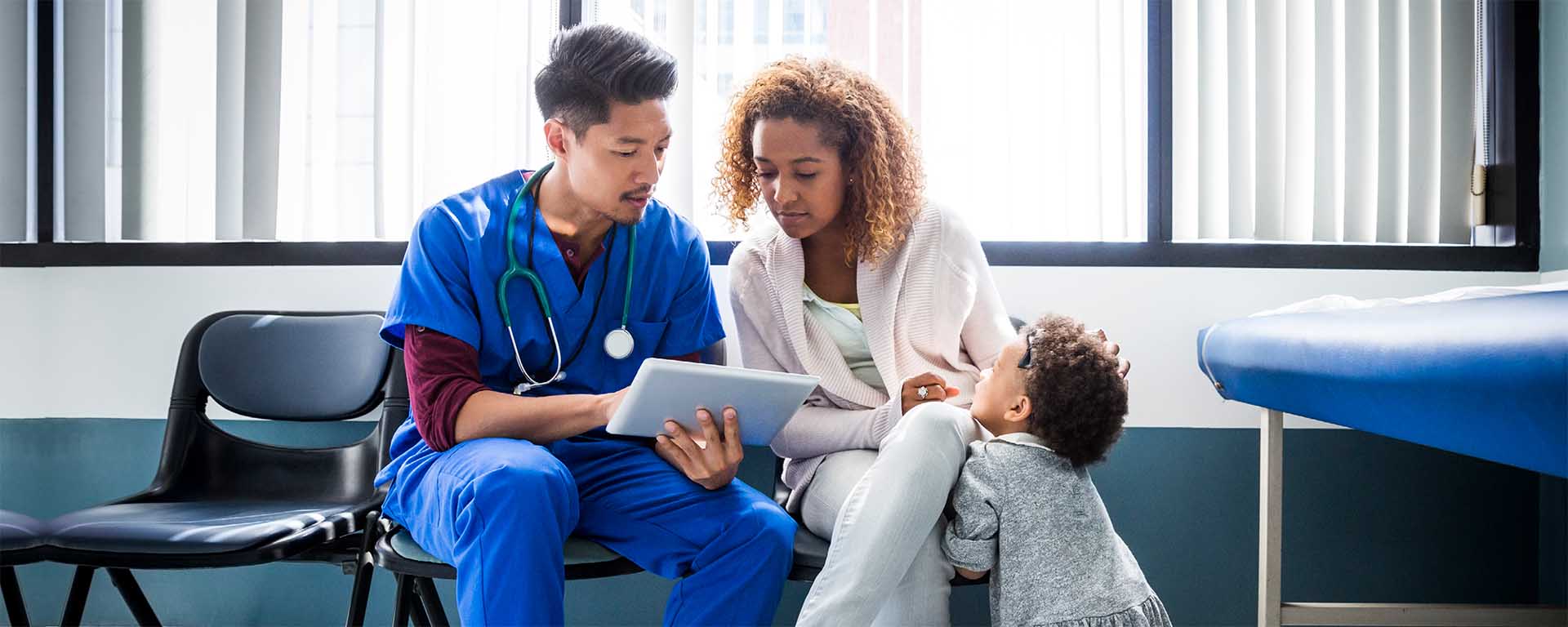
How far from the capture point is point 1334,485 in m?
2.20

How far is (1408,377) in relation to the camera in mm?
1113

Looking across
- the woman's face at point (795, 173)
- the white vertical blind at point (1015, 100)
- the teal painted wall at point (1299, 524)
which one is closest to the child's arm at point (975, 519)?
the woman's face at point (795, 173)

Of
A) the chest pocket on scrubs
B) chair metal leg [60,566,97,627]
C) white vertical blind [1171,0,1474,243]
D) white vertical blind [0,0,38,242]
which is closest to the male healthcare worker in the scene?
the chest pocket on scrubs

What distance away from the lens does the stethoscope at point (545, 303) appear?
1473mm

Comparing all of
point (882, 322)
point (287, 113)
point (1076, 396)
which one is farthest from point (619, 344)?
point (287, 113)

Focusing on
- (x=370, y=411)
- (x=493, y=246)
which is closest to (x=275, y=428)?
(x=370, y=411)

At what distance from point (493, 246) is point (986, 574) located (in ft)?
2.99

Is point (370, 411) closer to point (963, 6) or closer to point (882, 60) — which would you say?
point (882, 60)

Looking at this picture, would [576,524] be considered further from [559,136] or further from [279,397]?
[279,397]

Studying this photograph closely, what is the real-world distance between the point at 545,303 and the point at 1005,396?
722mm

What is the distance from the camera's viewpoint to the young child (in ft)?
4.34

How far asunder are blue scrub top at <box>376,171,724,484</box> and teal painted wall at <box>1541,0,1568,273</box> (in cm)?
190

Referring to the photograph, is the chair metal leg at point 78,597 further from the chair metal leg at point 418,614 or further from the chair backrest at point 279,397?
the chair metal leg at point 418,614

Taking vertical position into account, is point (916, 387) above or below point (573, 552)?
above
